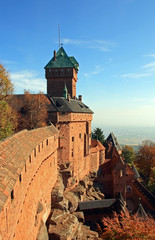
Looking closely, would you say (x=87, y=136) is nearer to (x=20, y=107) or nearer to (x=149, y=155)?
(x=20, y=107)

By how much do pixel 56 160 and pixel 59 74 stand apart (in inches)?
701

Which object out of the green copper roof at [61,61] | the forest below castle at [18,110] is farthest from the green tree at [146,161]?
the green copper roof at [61,61]

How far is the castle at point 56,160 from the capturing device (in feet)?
18.7

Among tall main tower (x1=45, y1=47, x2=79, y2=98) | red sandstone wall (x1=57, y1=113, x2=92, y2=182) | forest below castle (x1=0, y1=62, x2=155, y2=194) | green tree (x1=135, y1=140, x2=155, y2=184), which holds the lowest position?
green tree (x1=135, y1=140, x2=155, y2=184)

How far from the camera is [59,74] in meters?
29.4

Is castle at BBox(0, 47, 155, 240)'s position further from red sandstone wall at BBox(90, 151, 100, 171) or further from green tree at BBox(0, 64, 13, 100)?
green tree at BBox(0, 64, 13, 100)

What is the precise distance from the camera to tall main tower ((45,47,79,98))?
2927 centimetres

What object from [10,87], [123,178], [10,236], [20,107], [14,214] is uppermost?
[10,87]

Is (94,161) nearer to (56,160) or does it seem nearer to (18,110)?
(56,160)

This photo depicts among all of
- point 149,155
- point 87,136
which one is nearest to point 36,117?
point 87,136

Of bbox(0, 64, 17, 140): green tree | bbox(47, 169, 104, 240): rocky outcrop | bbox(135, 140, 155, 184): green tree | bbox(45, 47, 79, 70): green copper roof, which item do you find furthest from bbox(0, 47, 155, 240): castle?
bbox(135, 140, 155, 184): green tree

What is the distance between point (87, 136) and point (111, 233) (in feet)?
53.4

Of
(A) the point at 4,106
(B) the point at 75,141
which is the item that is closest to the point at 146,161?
(B) the point at 75,141

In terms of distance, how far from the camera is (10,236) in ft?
15.3
